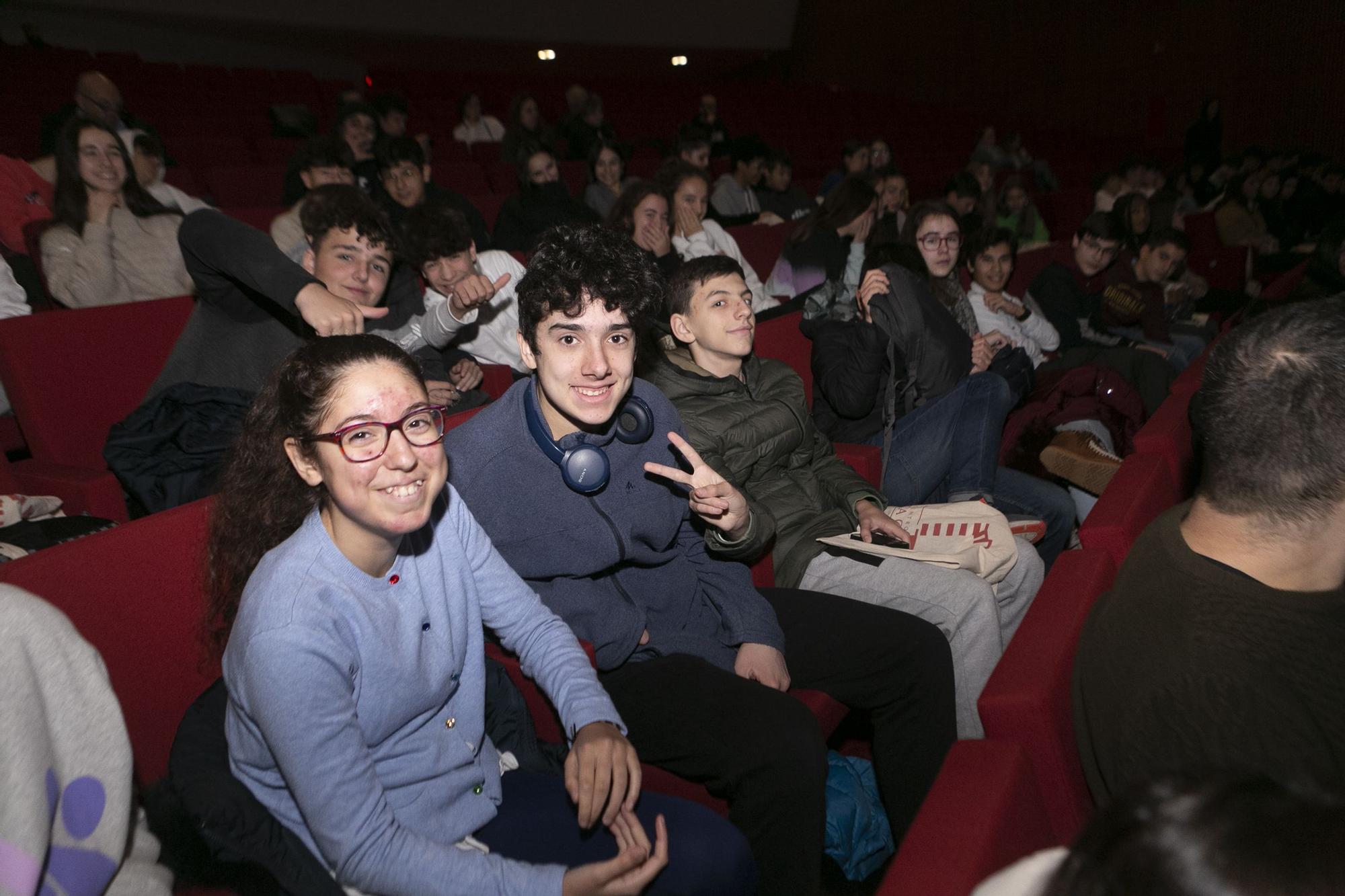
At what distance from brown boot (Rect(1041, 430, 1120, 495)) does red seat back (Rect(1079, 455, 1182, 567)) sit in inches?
25.0

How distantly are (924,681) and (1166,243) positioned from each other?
3.39 metres

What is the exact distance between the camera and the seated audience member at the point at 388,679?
3.27 ft

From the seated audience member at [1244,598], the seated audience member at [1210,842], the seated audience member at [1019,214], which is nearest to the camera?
the seated audience member at [1210,842]

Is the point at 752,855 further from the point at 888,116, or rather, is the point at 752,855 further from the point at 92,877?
the point at 888,116

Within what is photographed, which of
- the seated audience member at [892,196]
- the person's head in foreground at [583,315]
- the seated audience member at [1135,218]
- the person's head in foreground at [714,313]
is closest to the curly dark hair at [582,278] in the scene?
the person's head in foreground at [583,315]

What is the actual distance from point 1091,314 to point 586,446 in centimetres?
304

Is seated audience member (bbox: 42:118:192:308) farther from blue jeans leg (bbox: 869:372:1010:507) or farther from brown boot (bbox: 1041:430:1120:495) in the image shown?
brown boot (bbox: 1041:430:1120:495)

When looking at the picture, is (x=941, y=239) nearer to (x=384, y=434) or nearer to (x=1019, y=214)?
(x=384, y=434)

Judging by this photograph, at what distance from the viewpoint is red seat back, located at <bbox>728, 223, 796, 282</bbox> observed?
4.52 meters

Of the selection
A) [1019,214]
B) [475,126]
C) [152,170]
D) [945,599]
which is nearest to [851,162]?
[1019,214]

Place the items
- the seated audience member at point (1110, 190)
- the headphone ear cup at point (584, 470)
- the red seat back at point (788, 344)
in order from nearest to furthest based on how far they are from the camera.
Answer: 1. the headphone ear cup at point (584, 470)
2. the red seat back at point (788, 344)
3. the seated audience member at point (1110, 190)

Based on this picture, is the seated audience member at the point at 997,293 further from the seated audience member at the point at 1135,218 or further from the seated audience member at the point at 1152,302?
the seated audience member at the point at 1135,218

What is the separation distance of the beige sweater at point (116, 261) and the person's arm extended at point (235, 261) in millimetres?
948

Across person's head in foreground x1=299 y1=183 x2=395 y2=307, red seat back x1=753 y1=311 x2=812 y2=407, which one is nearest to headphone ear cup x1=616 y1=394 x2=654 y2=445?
person's head in foreground x1=299 y1=183 x2=395 y2=307
